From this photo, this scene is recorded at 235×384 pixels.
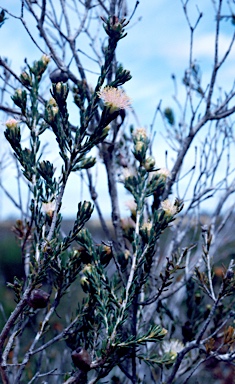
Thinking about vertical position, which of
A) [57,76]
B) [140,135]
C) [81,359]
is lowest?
[81,359]

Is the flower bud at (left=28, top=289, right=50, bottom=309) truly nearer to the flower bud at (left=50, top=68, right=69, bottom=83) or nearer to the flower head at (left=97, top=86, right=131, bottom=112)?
the flower head at (left=97, top=86, right=131, bottom=112)

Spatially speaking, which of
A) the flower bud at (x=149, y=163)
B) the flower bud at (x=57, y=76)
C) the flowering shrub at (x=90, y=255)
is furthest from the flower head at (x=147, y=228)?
the flower bud at (x=57, y=76)

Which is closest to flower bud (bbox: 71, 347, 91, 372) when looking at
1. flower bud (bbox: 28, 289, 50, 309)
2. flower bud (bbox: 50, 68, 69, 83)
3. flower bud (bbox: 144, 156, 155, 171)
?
flower bud (bbox: 28, 289, 50, 309)

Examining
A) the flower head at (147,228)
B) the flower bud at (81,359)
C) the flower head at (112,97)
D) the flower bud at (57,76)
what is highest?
the flower bud at (57,76)

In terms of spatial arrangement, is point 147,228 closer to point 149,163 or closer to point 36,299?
point 149,163

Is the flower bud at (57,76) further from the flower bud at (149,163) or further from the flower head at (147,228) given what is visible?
the flower head at (147,228)

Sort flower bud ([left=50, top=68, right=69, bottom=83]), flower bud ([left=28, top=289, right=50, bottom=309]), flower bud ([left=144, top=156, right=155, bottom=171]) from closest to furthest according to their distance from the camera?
flower bud ([left=28, top=289, right=50, bottom=309]), flower bud ([left=144, top=156, right=155, bottom=171]), flower bud ([left=50, top=68, right=69, bottom=83])

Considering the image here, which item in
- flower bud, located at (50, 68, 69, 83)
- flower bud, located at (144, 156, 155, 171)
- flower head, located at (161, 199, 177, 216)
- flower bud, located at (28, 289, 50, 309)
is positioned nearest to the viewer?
flower bud, located at (28, 289, 50, 309)

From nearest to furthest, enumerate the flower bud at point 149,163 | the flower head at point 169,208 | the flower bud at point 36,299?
the flower bud at point 36,299
the flower head at point 169,208
the flower bud at point 149,163

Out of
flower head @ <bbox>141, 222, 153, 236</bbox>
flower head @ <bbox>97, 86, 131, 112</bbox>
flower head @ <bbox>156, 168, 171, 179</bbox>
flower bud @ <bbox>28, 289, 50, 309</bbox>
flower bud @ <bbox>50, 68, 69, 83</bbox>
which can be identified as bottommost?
flower bud @ <bbox>28, 289, 50, 309</bbox>

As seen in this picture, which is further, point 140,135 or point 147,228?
point 140,135

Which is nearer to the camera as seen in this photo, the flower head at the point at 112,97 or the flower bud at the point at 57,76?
the flower head at the point at 112,97

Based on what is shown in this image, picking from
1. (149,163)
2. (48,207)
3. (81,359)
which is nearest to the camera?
(81,359)

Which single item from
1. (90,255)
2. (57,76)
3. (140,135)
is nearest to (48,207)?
(90,255)
